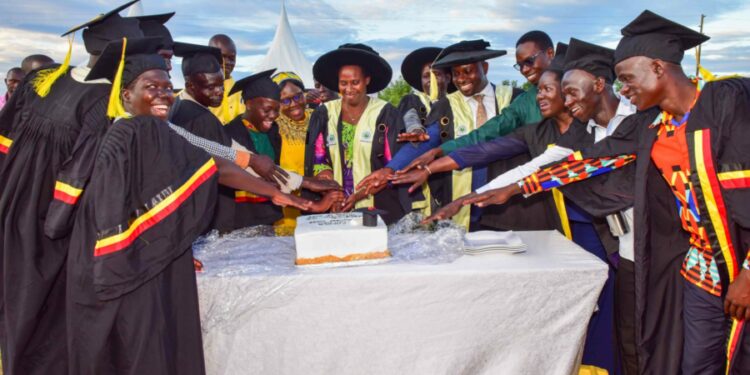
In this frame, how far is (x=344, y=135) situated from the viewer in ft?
15.4

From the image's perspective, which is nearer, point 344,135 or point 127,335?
point 127,335

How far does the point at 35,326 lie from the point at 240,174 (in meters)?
1.23

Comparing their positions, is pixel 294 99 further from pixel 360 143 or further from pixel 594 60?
pixel 594 60

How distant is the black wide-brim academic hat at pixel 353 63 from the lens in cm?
452

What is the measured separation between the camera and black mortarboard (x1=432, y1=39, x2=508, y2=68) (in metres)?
4.41

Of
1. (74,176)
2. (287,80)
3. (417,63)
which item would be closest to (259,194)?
(74,176)

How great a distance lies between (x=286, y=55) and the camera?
1368 cm

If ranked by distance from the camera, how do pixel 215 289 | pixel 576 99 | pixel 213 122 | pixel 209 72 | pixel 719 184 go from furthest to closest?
pixel 209 72 → pixel 213 122 → pixel 576 99 → pixel 215 289 → pixel 719 184

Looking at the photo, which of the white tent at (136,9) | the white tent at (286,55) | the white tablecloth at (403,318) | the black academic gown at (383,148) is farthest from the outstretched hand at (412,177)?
the white tent at (286,55)

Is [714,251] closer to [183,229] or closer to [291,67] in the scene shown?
[183,229]

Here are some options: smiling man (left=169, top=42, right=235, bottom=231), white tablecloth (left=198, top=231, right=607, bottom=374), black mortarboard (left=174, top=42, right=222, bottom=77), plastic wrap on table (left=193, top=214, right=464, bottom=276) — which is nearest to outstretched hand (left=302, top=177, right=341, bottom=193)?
plastic wrap on table (left=193, top=214, right=464, bottom=276)

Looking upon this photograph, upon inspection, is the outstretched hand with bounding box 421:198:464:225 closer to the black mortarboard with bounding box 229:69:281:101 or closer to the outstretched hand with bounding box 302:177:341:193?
the outstretched hand with bounding box 302:177:341:193

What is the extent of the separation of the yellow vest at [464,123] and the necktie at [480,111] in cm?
5

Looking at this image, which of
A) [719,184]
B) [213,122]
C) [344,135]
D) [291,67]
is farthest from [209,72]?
[291,67]
